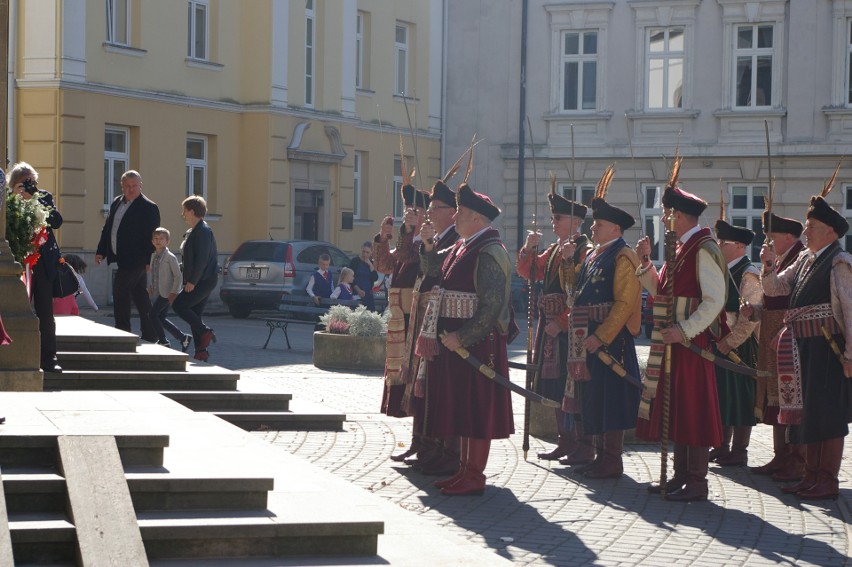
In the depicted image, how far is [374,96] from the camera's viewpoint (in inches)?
1438

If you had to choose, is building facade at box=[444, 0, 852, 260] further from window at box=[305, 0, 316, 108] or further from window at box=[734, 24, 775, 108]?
window at box=[305, 0, 316, 108]

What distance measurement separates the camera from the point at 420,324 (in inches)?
401

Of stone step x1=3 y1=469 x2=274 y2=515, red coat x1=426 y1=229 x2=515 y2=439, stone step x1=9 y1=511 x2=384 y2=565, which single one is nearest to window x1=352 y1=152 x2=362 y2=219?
red coat x1=426 y1=229 x2=515 y2=439

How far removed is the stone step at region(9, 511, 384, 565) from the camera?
659cm

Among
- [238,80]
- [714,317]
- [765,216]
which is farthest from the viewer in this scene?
[238,80]

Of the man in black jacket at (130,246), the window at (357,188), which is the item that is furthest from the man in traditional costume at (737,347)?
the window at (357,188)

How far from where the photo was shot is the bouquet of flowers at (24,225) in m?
11.0

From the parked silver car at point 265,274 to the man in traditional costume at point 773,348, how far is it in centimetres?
1700

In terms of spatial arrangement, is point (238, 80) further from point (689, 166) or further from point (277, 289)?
point (689, 166)

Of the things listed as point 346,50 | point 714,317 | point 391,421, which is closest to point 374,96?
point 346,50

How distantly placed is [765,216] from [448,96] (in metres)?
27.5

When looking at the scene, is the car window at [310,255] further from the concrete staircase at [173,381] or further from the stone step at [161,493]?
the stone step at [161,493]

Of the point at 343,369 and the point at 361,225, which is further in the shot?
the point at 361,225

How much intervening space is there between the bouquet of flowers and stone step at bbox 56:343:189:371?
1222 mm
